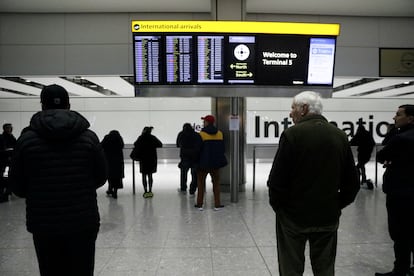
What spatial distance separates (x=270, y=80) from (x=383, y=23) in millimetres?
4415

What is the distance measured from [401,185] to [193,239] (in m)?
2.66

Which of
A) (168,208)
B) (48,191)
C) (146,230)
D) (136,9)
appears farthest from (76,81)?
(48,191)

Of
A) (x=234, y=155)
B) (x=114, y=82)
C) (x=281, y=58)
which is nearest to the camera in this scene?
(x=281, y=58)

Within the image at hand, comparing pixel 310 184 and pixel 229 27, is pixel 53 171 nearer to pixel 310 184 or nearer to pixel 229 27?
pixel 310 184

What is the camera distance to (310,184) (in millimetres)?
2340

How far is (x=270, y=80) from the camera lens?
21.1 ft

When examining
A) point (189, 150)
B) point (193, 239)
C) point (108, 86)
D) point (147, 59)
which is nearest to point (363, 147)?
point (189, 150)

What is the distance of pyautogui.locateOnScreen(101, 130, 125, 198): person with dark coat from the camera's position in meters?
7.65

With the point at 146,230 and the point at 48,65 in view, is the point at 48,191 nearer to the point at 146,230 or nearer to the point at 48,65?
the point at 146,230

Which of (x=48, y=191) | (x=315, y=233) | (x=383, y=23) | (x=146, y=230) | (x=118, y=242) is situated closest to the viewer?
(x=48, y=191)

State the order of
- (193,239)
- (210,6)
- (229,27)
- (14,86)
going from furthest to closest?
(14,86) → (210,6) → (229,27) → (193,239)

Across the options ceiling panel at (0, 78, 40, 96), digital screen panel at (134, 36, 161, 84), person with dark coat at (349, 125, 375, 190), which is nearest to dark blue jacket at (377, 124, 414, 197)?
digital screen panel at (134, 36, 161, 84)

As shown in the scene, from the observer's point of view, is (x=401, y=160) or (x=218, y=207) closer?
(x=401, y=160)

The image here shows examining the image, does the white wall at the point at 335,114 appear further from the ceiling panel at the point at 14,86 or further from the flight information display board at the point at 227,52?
the flight information display board at the point at 227,52
